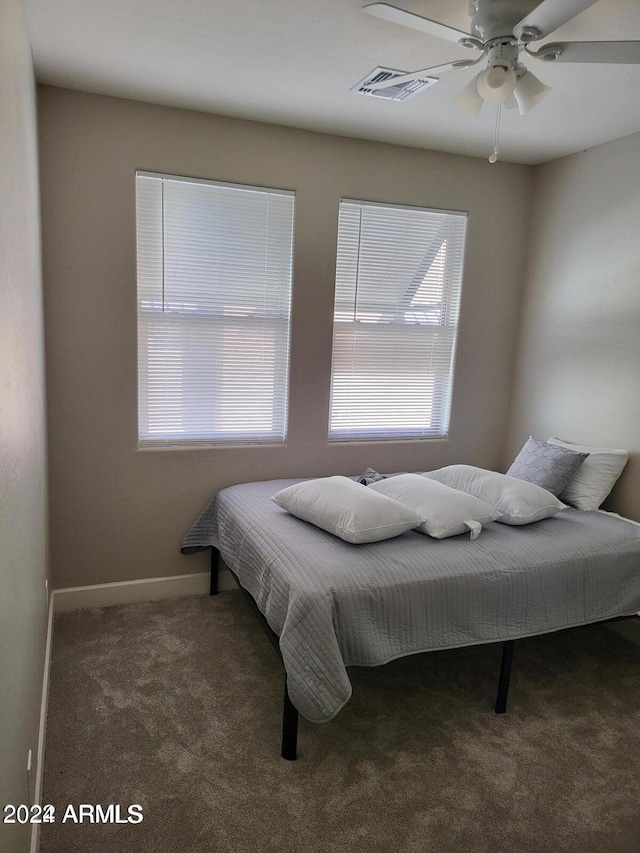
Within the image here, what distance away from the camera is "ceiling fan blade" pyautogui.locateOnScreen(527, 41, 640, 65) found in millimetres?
1627

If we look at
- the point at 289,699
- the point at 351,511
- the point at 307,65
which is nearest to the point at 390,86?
the point at 307,65

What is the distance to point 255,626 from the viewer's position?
3.00 m

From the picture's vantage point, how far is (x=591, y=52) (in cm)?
170

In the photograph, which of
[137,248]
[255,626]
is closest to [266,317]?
[137,248]

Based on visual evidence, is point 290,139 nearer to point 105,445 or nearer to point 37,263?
point 37,263

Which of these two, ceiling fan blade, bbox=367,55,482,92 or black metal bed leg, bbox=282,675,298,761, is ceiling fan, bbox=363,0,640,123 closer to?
ceiling fan blade, bbox=367,55,482,92

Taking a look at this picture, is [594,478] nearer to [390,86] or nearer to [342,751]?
[342,751]

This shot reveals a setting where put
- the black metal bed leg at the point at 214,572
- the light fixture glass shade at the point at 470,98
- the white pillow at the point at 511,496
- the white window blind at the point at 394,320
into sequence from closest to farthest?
the light fixture glass shade at the point at 470,98 → the white pillow at the point at 511,496 → the black metal bed leg at the point at 214,572 → the white window blind at the point at 394,320

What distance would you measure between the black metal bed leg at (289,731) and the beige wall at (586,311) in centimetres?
218

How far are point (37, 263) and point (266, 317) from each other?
4.15 ft

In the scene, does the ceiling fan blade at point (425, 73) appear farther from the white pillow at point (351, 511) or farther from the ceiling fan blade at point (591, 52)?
the white pillow at point (351, 511)

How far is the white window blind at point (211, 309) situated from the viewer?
3.02 metres

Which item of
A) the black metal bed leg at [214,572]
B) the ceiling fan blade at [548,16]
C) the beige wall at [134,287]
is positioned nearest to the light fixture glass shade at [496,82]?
the ceiling fan blade at [548,16]

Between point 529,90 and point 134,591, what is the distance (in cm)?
302
